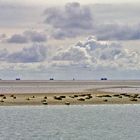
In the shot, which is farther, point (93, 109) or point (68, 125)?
point (93, 109)

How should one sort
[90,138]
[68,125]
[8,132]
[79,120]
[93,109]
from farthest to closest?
[93,109] < [79,120] < [68,125] < [8,132] < [90,138]

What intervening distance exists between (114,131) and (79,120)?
1188 cm

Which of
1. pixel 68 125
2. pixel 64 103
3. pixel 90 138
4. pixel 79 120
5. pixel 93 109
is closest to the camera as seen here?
pixel 90 138

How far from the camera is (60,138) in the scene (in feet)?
170

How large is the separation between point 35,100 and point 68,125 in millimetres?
33770

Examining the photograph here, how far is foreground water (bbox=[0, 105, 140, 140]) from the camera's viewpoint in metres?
53.8

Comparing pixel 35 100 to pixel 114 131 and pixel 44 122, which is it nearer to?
pixel 44 122

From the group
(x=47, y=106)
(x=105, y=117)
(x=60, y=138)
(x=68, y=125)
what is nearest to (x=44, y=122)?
(x=68, y=125)

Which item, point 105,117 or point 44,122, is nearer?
point 44,122

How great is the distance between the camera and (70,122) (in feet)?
218

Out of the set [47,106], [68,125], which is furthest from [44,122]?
[47,106]

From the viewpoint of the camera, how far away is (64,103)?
92.2 m

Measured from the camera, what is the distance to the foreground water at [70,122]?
53.8 metres

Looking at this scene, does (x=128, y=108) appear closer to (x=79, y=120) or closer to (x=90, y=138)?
(x=79, y=120)
